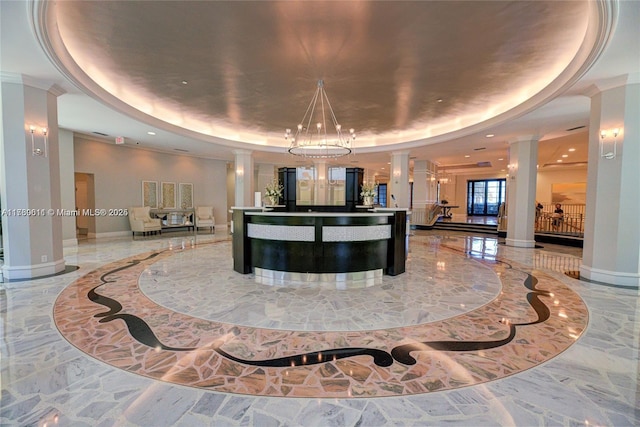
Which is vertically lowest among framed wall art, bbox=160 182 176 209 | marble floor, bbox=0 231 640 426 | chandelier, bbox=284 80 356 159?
marble floor, bbox=0 231 640 426

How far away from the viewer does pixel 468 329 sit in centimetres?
304

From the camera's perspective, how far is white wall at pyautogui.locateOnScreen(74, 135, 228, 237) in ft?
30.2

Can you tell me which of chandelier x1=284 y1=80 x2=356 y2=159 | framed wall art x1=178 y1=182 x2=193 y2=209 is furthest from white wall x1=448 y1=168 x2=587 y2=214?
framed wall art x1=178 y1=182 x2=193 y2=209

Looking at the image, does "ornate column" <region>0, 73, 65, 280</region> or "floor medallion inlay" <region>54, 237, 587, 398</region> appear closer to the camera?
"floor medallion inlay" <region>54, 237, 587, 398</region>

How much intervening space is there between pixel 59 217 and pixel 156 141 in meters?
4.46

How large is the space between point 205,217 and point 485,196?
19.5 meters

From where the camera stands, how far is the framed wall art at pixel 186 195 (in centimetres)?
1176

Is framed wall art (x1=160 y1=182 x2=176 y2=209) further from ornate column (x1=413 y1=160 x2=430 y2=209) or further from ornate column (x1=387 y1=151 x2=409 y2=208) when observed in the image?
ornate column (x1=413 y1=160 x2=430 y2=209)

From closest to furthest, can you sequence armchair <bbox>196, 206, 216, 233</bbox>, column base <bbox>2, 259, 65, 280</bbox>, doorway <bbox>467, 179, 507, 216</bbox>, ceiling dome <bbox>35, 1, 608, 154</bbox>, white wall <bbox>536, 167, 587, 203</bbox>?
ceiling dome <bbox>35, 1, 608, 154</bbox> → column base <bbox>2, 259, 65, 280</bbox> → armchair <bbox>196, 206, 216, 233</bbox> → white wall <bbox>536, 167, 587, 203</bbox> → doorway <bbox>467, 179, 507, 216</bbox>

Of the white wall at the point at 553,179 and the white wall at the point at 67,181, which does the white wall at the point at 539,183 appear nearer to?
the white wall at the point at 553,179

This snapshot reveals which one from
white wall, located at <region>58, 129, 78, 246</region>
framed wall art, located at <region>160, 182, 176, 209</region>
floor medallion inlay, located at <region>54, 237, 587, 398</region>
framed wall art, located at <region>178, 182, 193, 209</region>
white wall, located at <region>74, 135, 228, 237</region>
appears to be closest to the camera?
floor medallion inlay, located at <region>54, 237, 587, 398</region>

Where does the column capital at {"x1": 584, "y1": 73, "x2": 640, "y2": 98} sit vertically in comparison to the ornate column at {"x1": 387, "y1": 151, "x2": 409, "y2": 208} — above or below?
above

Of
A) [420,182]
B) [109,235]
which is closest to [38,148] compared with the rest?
[109,235]

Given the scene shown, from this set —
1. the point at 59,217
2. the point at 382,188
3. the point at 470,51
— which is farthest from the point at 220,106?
the point at 382,188
